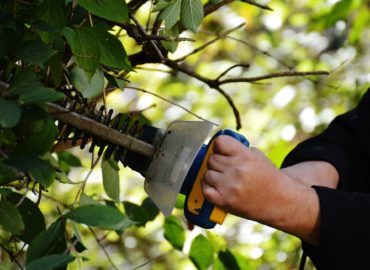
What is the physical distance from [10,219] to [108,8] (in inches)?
10.0

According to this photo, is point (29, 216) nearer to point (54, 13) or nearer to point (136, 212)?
point (54, 13)

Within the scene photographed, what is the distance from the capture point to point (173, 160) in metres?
1.13

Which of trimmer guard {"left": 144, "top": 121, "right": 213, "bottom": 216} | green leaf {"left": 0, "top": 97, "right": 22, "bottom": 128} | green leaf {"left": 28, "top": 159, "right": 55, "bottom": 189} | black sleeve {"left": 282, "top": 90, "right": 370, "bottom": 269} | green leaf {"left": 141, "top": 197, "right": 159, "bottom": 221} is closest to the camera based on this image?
green leaf {"left": 0, "top": 97, "right": 22, "bottom": 128}

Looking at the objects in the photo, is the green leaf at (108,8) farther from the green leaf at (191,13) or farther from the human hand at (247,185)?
the human hand at (247,185)

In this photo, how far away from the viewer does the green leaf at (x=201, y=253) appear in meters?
1.51

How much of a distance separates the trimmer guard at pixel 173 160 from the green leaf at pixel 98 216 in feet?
0.67

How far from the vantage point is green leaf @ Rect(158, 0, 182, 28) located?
1.04m

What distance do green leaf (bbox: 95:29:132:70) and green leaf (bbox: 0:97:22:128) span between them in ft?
0.61

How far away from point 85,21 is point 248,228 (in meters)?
2.24

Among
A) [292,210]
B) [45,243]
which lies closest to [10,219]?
[45,243]

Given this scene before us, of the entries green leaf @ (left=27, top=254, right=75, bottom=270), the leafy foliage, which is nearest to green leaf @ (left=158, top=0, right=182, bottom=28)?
the leafy foliage

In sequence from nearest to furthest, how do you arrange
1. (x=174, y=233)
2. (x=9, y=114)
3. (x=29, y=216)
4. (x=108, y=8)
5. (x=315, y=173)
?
(x=9, y=114) → (x=108, y=8) → (x=29, y=216) → (x=315, y=173) → (x=174, y=233)

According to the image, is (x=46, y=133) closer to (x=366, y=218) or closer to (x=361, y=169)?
(x=366, y=218)

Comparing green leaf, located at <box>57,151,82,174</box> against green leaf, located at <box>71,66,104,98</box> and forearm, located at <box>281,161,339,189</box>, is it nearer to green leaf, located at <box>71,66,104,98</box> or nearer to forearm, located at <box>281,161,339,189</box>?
forearm, located at <box>281,161,339,189</box>
